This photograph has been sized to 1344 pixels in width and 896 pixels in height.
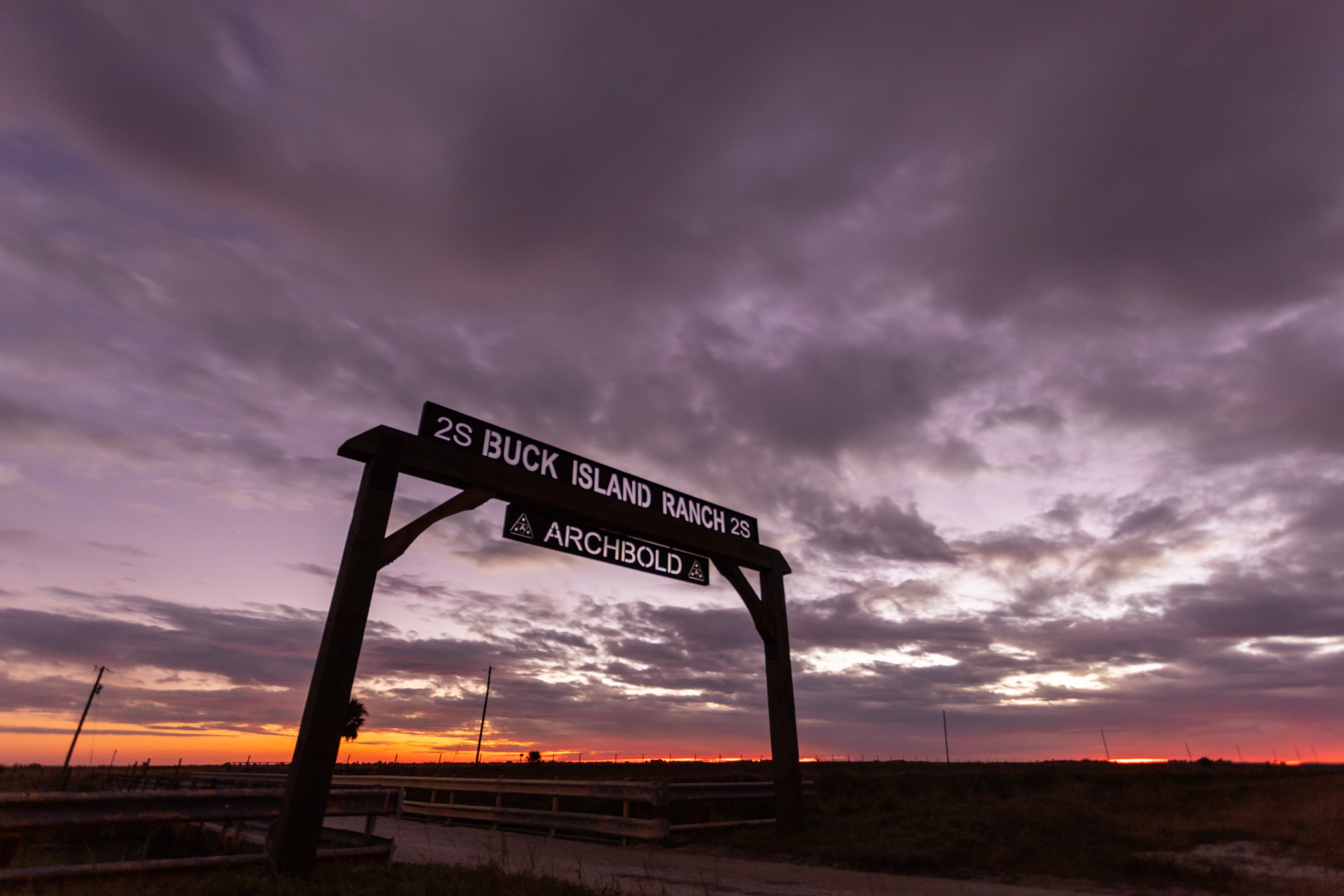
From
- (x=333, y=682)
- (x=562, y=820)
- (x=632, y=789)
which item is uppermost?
(x=333, y=682)

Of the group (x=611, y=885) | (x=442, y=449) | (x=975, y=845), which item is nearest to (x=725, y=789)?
(x=975, y=845)

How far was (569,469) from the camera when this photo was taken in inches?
458

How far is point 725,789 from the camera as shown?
1425 centimetres

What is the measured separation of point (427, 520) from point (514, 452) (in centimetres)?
204

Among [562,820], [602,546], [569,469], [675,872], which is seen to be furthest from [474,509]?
[562,820]

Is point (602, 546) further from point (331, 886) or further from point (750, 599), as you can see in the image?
point (331, 886)

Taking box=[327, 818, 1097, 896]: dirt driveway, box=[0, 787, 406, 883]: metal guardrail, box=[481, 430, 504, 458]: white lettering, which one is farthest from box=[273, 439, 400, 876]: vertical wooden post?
box=[327, 818, 1097, 896]: dirt driveway

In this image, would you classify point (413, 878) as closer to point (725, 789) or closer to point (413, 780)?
point (725, 789)

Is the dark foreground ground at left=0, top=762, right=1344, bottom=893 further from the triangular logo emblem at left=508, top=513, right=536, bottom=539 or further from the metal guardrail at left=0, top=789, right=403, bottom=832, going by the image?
the triangular logo emblem at left=508, top=513, right=536, bottom=539

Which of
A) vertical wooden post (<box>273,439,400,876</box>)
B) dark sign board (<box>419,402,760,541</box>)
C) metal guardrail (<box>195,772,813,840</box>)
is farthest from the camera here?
metal guardrail (<box>195,772,813,840</box>)

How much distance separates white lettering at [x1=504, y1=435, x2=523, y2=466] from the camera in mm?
10727

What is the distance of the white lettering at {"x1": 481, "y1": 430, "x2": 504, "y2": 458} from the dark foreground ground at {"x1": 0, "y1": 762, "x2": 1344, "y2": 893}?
19.2ft

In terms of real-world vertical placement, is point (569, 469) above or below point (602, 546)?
above

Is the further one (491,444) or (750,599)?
(750,599)
